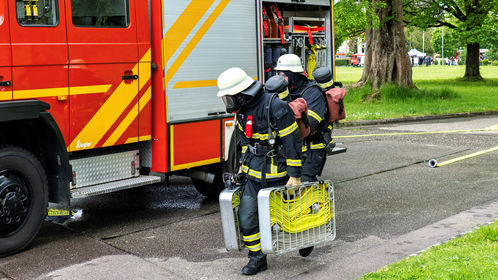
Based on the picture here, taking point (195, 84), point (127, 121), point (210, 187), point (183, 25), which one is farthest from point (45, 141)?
point (210, 187)

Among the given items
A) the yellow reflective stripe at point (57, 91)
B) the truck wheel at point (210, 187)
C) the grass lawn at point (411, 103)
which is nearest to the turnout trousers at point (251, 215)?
the yellow reflective stripe at point (57, 91)

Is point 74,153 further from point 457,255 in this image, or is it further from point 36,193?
point 457,255

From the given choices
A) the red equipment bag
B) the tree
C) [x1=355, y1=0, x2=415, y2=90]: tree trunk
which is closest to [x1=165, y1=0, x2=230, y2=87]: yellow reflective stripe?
the red equipment bag

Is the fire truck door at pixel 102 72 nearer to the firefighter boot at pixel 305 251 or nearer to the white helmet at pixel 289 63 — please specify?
the white helmet at pixel 289 63

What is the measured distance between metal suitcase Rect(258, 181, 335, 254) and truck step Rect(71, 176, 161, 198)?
1948 millimetres

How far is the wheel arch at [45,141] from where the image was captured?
5938 millimetres

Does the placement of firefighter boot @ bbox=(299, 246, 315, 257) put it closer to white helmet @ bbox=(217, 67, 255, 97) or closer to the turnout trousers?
the turnout trousers

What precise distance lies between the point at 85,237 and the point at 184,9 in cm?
259

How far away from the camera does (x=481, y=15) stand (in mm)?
32656

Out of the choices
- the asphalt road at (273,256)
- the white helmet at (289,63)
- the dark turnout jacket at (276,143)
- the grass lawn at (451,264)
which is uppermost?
the white helmet at (289,63)

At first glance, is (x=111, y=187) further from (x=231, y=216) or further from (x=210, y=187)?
(x=210, y=187)

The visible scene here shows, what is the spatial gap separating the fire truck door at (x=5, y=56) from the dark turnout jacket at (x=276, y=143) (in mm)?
2030

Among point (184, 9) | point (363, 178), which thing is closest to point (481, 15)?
point (363, 178)

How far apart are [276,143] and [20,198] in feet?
7.72
